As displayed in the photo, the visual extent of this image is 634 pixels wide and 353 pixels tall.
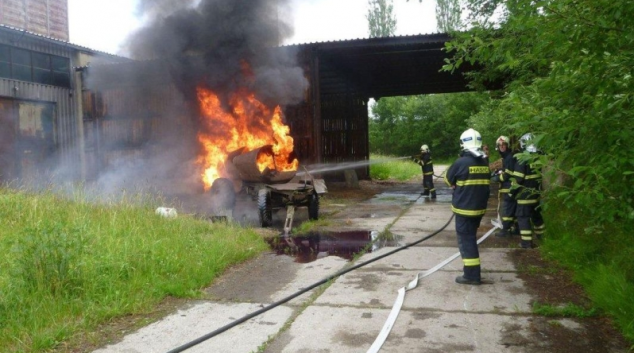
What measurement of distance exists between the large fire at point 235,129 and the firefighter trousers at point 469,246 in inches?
263

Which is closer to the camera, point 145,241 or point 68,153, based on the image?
point 145,241

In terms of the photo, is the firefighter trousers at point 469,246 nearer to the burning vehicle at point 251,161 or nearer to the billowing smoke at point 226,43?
the burning vehicle at point 251,161

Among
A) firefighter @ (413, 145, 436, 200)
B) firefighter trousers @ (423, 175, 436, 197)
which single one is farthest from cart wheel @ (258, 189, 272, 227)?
firefighter trousers @ (423, 175, 436, 197)

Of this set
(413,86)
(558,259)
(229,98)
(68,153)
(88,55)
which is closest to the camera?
(558,259)

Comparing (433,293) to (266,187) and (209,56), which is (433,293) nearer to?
(266,187)

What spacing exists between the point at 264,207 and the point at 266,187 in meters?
0.51

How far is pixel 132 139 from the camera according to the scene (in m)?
17.1

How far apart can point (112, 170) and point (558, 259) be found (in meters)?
15.0

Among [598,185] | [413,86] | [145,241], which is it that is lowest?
[145,241]

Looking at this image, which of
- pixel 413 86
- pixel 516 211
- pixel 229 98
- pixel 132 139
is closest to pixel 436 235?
pixel 516 211

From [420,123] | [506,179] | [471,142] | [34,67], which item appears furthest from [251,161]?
[420,123]

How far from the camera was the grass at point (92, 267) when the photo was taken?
4.21 m

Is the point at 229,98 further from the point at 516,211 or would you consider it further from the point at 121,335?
the point at 121,335

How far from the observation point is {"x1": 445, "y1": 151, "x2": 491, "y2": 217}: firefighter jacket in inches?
211
